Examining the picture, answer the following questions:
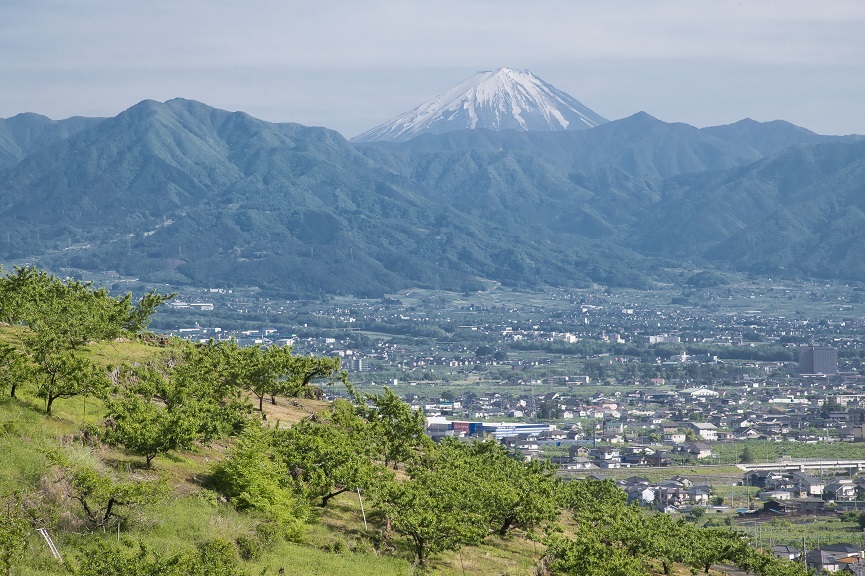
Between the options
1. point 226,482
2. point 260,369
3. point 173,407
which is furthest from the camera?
point 260,369

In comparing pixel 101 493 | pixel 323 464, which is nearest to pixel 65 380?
pixel 101 493

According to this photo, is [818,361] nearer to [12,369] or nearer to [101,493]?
[12,369]

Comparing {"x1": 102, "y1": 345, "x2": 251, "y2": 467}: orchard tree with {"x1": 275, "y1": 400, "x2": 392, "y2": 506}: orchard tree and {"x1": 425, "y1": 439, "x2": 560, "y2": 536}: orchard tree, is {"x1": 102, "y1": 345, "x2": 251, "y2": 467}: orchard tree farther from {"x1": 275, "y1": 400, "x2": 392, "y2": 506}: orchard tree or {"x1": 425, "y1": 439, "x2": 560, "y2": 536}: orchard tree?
{"x1": 425, "y1": 439, "x2": 560, "y2": 536}: orchard tree

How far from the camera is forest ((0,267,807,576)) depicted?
22203 mm

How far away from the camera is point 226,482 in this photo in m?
26.0

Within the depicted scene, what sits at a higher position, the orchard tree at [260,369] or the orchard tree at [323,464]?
the orchard tree at [260,369]

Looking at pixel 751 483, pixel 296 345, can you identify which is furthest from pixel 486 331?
pixel 751 483

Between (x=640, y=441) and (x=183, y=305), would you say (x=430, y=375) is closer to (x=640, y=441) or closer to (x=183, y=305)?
(x=640, y=441)

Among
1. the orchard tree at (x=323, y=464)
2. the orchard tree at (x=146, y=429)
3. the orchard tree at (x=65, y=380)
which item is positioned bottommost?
the orchard tree at (x=323, y=464)

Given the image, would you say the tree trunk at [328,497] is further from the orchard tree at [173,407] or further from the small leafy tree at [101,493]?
the small leafy tree at [101,493]

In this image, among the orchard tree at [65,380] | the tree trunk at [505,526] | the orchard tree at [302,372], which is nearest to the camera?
the orchard tree at [65,380]

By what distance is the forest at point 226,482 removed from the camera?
22203mm

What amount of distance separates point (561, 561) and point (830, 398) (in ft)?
287

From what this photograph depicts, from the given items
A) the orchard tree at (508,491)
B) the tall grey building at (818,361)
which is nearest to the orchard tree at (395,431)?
the orchard tree at (508,491)
